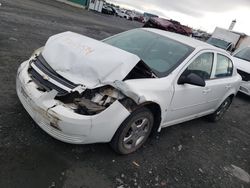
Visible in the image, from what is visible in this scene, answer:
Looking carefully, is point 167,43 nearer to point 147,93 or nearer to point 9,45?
point 147,93

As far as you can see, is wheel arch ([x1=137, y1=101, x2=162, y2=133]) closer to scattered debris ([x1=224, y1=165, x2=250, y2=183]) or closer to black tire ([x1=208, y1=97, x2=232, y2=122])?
scattered debris ([x1=224, y1=165, x2=250, y2=183])

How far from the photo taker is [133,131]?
11.8 feet

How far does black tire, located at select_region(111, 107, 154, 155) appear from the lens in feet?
11.1

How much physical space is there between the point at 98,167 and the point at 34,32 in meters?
8.19

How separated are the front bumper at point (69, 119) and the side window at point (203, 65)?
1656mm

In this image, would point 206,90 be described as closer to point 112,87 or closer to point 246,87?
point 112,87

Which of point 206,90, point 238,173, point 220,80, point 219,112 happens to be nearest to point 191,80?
point 206,90

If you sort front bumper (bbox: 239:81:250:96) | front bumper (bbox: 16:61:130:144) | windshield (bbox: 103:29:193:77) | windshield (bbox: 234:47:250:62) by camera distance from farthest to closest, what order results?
windshield (bbox: 234:47:250:62), front bumper (bbox: 239:81:250:96), windshield (bbox: 103:29:193:77), front bumper (bbox: 16:61:130:144)

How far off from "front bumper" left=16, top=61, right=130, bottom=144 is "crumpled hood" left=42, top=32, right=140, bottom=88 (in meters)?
0.36

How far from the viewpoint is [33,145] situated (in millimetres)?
3371

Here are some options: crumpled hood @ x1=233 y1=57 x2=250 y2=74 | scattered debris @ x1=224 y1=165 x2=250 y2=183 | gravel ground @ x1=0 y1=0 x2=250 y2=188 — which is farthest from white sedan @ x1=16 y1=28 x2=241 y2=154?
crumpled hood @ x1=233 y1=57 x2=250 y2=74

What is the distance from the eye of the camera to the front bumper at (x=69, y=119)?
9.69 feet

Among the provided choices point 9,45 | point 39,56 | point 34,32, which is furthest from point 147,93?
point 34,32

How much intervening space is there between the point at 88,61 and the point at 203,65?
221cm
